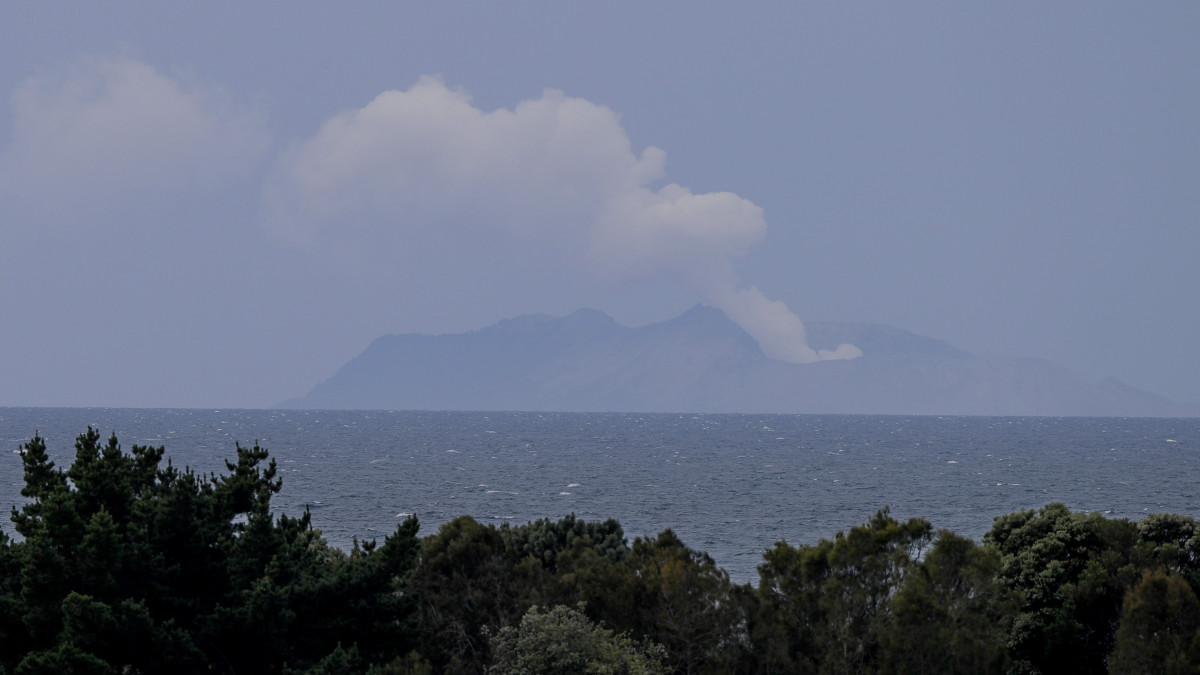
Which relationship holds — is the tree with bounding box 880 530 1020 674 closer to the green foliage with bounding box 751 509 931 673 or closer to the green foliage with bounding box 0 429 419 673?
the green foliage with bounding box 751 509 931 673

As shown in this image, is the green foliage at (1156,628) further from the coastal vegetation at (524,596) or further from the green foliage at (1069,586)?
the green foliage at (1069,586)

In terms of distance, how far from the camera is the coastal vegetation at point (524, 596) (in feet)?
57.3

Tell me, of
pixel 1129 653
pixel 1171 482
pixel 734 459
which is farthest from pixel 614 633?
pixel 734 459

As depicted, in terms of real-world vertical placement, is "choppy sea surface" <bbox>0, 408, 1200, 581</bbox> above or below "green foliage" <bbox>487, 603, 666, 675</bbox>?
below

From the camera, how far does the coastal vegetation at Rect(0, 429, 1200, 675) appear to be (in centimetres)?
1747

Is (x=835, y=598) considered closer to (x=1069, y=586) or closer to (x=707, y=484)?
(x=1069, y=586)

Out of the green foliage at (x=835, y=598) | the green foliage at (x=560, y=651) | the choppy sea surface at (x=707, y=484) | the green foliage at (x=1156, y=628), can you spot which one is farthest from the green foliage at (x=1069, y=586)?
the choppy sea surface at (x=707, y=484)

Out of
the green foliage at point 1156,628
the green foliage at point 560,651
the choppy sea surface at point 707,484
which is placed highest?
the green foliage at point 1156,628

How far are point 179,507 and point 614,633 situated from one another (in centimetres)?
980

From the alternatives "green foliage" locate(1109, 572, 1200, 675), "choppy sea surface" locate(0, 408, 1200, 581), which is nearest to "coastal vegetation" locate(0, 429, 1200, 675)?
"green foliage" locate(1109, 572, 1200, 675)

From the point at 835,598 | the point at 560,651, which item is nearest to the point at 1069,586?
the point at 835,598

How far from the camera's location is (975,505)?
9206 cm

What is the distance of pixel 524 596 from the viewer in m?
24.3

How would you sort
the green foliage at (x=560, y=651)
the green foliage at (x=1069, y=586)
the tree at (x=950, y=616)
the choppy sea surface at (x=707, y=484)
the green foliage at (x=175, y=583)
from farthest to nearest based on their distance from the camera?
the choppy sea surface at (x=707, y=484)
the green foliage at (x=1069, y=586)
the tree at (x=950, y=616)
the green foliage at (x=560, y=651)
the green foliage at (x=175, y=583)
